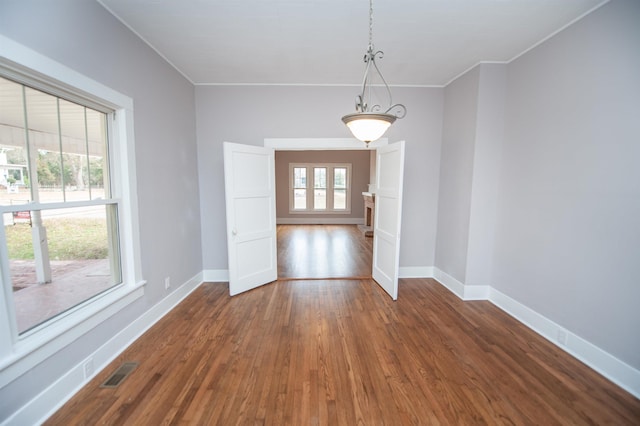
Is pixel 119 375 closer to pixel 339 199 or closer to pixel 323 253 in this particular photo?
pixel 323 253

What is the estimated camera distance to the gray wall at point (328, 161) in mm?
9258

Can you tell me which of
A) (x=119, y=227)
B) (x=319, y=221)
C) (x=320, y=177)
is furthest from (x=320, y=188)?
(x=119, y=227)

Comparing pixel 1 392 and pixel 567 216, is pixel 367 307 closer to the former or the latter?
pixel 567 216

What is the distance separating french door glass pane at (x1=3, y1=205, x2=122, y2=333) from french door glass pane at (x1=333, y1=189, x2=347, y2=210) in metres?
7.55

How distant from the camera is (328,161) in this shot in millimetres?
9352

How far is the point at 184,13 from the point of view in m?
2.19

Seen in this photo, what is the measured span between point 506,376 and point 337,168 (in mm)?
7967

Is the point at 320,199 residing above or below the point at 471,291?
above

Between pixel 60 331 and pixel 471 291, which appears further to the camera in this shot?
pixel 471 291

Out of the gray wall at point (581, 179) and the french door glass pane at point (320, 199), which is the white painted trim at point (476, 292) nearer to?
the gray wall at point (581, 179)

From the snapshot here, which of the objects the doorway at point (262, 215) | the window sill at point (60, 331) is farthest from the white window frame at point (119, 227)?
the doorway at point (262, 215)

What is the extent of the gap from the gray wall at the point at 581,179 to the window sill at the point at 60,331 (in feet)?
13.0

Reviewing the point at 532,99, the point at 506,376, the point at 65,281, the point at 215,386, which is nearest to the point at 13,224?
the point at 65,281

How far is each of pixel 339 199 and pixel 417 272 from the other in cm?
568
